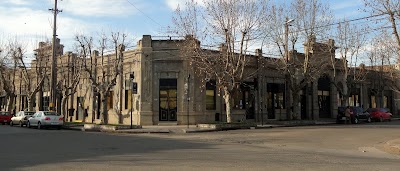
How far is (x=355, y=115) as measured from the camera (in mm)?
37875

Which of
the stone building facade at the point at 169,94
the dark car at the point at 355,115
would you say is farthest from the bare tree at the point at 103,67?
the dark car at the point at 355,115

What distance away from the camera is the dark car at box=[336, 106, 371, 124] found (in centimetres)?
3709

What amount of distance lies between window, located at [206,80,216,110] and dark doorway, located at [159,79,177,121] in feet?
10.3

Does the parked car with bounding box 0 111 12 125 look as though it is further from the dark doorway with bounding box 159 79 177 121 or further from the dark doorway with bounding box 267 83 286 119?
the dark doorway with bounding box 267 83 286 119

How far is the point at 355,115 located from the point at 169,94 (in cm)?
1948

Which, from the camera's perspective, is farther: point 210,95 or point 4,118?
point 4,118

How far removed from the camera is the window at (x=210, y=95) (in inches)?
1325

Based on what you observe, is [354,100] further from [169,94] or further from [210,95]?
[169,94]

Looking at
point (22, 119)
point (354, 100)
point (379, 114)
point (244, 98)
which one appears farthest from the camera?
Answer: point (354, 100)

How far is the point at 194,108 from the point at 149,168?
2237cm

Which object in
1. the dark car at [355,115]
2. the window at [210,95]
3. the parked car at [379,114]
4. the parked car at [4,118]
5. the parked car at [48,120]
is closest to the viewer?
the parked car at [48,120]

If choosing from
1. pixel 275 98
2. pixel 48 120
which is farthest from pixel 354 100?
pixel 48 120

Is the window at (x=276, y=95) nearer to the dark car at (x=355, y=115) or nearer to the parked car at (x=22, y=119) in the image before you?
the dark car at (x=355, y=115)

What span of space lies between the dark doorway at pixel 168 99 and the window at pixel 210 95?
313 cm
